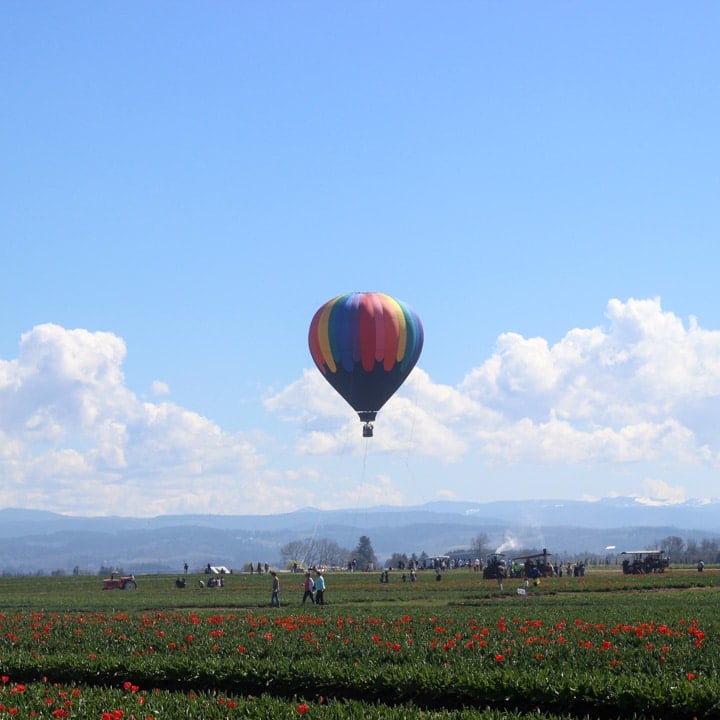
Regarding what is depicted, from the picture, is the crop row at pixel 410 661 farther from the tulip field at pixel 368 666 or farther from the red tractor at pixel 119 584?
the red tractor at pixel 119 584

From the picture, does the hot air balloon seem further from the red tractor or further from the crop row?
the crop row

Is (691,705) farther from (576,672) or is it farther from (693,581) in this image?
(693,581)

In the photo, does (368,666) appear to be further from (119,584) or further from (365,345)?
(119,584)

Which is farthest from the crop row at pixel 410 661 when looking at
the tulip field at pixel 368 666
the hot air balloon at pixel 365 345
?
the hot air balloon at pixel 365 345

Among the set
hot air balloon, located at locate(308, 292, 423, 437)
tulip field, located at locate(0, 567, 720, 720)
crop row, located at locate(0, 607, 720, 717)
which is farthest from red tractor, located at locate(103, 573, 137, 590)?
crop row, located at locate(0, 607, 720, 717)

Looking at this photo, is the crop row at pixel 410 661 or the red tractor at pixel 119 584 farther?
the red tractor at pixel 119 584

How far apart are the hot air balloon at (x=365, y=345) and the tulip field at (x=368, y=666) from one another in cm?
4820

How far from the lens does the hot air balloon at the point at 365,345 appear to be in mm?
88125

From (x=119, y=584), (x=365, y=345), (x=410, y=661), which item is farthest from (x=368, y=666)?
(x=119, y=584)

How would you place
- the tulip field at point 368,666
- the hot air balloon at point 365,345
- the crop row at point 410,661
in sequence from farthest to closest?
the hot air balloon at point 365,345, the crop row at point 410,661, the tulip field at point 368,666

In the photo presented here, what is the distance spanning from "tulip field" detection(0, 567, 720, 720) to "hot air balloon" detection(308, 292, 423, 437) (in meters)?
48.2

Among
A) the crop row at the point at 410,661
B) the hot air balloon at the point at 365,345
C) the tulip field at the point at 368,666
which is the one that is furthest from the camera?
the hot air balloon at the point at 365,345

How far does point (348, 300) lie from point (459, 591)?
2955 centimetres

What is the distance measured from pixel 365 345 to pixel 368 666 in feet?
204
